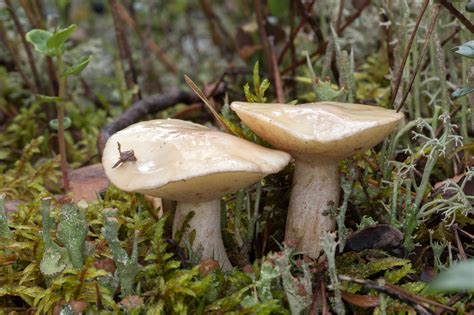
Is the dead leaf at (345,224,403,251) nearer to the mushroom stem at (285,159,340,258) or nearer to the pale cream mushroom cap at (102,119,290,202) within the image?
the mushroom stem at (285,159,340,258)

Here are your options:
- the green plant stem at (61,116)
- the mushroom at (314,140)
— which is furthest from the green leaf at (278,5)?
the mushroom at (314,140)

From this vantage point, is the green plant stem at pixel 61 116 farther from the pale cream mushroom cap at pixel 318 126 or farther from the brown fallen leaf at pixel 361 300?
the brown fallen leaf at pixel 361 300

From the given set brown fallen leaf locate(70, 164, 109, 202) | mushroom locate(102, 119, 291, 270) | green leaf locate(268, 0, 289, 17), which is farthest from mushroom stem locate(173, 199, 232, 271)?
green leaf locate(268, 0, 289, 17)

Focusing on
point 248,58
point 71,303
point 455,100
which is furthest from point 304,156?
point 248,58

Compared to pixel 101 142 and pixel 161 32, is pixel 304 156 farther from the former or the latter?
pixel 161 32

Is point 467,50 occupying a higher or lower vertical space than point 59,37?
lower

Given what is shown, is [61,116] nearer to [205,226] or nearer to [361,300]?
[205,226]

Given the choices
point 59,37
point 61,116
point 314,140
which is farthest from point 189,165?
point 61,116
